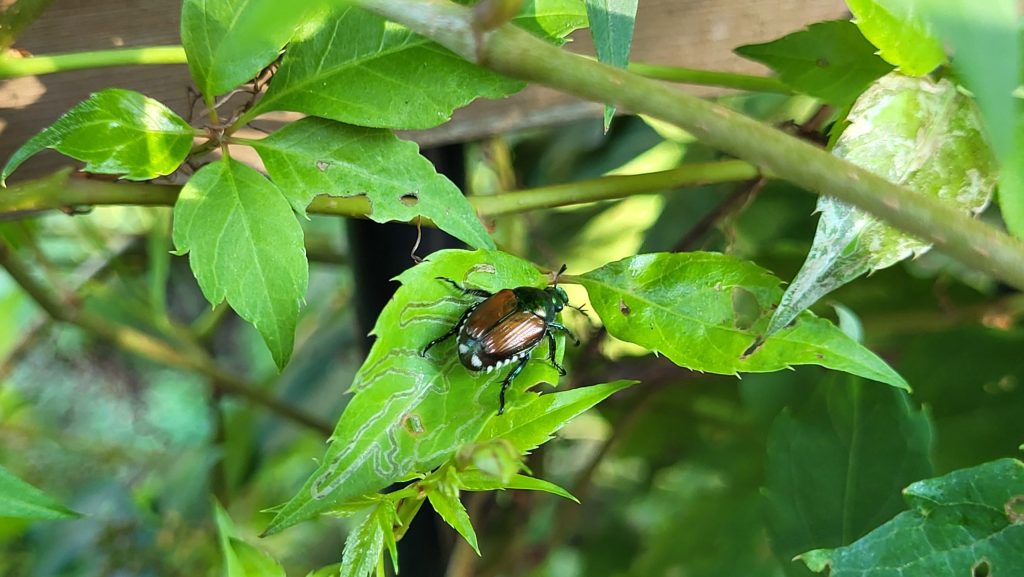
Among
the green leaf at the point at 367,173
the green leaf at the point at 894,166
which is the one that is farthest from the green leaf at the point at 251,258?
the green leaf at the point at 894,166

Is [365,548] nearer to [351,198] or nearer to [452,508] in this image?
[452,508]

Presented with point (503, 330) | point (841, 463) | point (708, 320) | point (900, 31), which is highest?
point (900, 31)

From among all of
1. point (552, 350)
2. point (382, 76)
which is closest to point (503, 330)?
point (552, 350)

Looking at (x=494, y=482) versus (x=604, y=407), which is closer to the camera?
(x=494, y=482)

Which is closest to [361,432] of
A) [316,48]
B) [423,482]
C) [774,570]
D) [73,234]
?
[423,482]

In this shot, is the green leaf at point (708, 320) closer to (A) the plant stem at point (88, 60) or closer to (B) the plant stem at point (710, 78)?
(B) the plant stem at point (710, 78)

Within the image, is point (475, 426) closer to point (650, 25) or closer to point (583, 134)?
point (650, 25)
